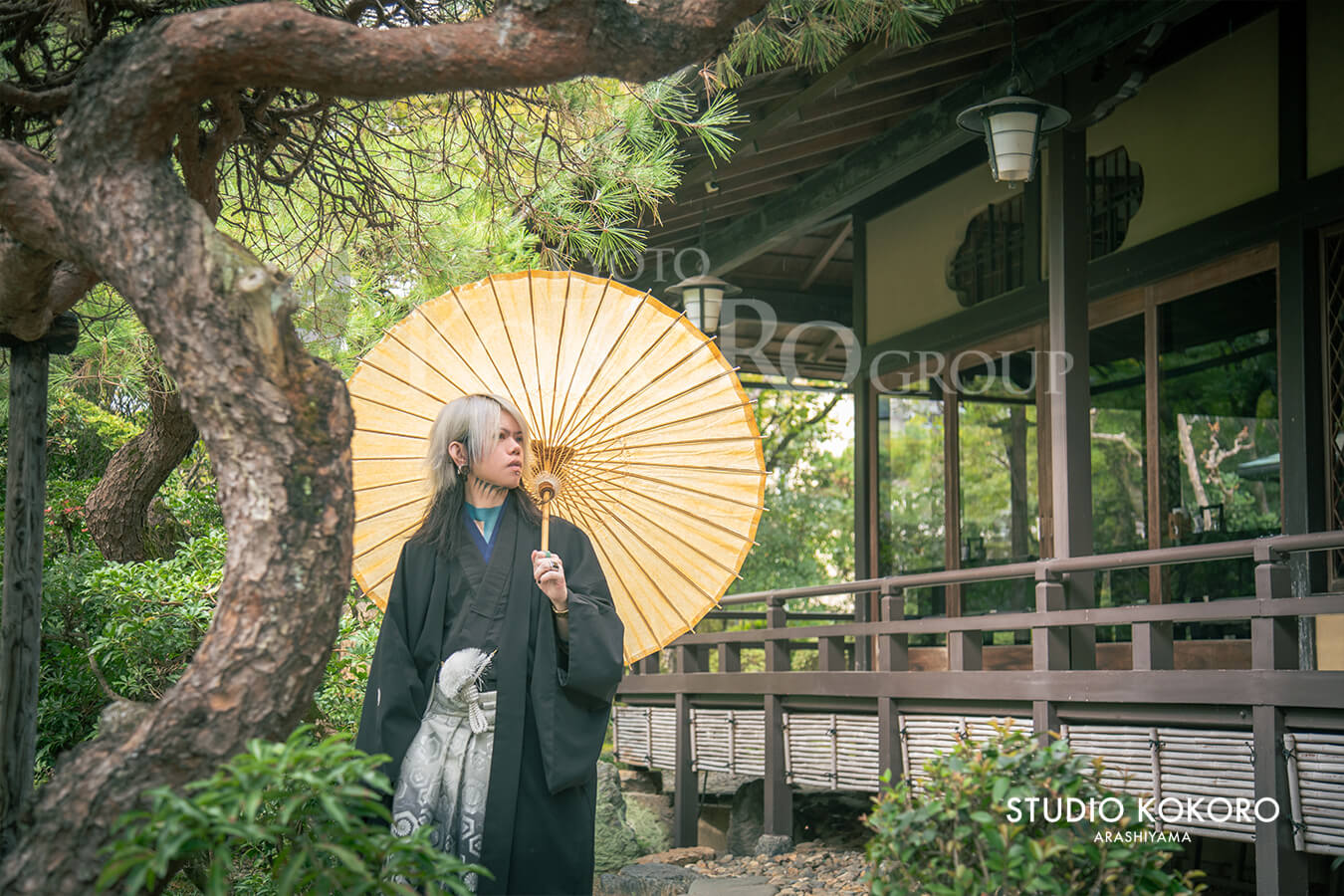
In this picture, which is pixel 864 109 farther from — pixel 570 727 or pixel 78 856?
pixel 78 856

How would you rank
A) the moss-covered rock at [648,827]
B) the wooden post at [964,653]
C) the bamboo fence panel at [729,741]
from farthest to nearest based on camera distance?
the moss-covered rock at [648,827]
the bamboo fence panel at [729,741]
the wooden post at [964,653]

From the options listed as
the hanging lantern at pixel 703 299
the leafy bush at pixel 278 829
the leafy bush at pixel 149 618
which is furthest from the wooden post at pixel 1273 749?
the hanging lantern at pixel 703 299

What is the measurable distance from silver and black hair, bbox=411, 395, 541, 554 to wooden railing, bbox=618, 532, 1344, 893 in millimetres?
1876

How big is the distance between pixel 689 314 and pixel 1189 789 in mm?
4486

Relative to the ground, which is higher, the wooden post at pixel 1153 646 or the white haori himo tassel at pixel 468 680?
the white haori himo tassel at pixel 468 680

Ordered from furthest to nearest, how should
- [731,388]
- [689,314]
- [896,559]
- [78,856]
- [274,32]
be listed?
1. [896,559]
2. [689,314]
3. [731,388]
4. [274,32]
5. [78,856]

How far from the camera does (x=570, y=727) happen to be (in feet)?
10.4

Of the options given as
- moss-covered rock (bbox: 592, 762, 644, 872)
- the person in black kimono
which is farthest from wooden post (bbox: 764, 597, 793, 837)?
the person in black kimono

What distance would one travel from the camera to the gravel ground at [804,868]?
241 inches

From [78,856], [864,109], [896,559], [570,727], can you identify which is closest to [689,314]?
[864,109]

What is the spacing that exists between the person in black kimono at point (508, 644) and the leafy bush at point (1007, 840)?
32.5 inches

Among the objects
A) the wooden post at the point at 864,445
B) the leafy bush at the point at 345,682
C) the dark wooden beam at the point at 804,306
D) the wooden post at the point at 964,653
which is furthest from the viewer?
the dark wooden beam at the point at 804,306

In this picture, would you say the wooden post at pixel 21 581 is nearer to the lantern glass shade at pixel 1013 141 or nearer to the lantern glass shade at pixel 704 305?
the lantern glass shade at pixel 1013 141

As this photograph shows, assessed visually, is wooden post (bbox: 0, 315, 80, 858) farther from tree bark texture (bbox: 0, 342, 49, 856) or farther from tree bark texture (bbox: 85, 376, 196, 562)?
tree bark texture (bbox: 85, 376, 196, 562)
